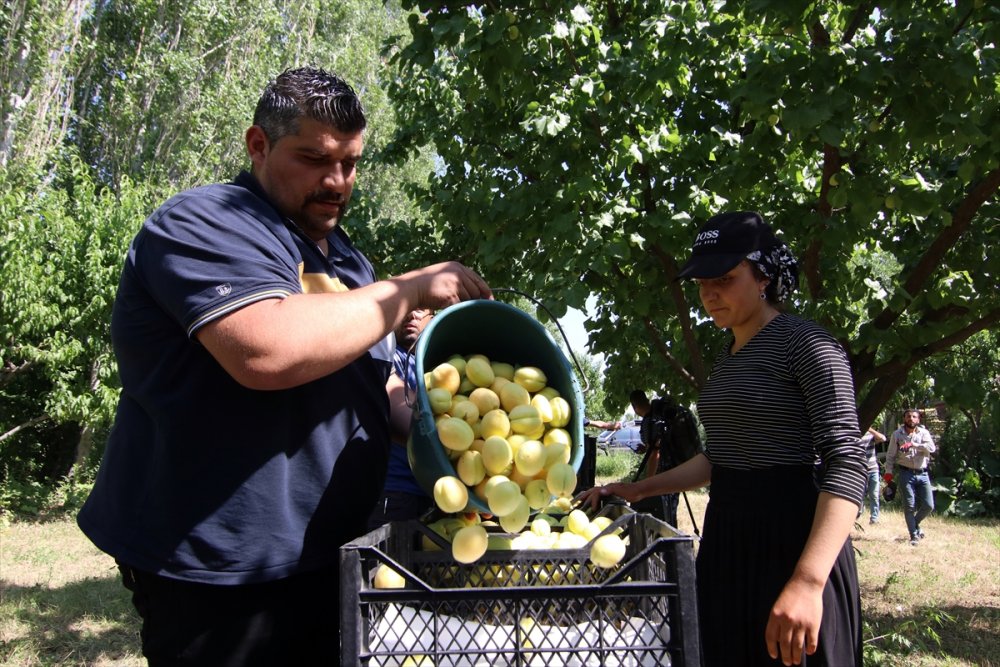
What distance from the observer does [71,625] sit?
571cm

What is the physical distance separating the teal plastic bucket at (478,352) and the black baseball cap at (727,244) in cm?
64

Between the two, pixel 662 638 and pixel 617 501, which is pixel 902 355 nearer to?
pixel 617 501

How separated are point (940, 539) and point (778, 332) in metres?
9.60

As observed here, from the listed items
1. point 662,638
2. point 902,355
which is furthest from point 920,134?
point 662,638

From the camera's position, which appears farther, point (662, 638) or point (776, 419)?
point (776, 419)

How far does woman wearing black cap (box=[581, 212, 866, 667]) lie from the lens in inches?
76.0

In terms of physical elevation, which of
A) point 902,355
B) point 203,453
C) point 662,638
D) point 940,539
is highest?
point 203,453

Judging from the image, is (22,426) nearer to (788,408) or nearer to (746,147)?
(746,147)

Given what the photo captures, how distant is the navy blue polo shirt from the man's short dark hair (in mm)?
157

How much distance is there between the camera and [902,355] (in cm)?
381

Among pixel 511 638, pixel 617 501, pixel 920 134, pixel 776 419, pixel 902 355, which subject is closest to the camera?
pixel 511 638

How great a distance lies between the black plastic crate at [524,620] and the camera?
1.22 meters

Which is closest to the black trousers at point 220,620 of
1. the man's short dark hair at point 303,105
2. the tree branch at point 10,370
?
the man's short dark hair at point 303,105

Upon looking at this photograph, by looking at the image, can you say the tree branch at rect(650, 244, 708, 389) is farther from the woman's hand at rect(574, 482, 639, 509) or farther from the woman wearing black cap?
the woman's hand at rect(574, 482, 639, 509)
